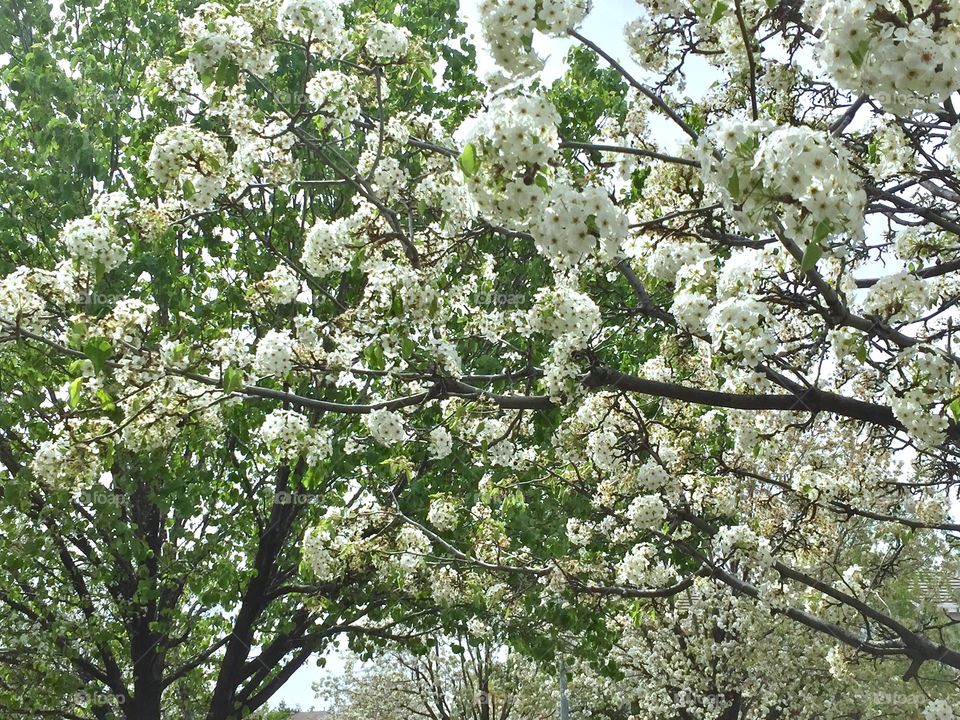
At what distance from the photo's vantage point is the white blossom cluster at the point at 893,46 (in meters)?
2.89

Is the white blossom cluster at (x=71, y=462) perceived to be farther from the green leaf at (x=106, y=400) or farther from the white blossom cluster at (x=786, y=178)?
the white blossom cluster at (x=786, y=178)

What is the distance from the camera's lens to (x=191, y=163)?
19.3 ft

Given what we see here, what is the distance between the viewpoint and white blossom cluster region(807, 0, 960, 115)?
2.89m

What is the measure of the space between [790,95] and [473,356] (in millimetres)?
6396

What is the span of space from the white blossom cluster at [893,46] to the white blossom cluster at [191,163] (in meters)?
4.00

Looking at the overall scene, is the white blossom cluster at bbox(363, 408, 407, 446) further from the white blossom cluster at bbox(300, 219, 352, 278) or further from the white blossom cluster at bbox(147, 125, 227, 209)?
the white blossom cluster at bbox(147, 125, 227, 209)

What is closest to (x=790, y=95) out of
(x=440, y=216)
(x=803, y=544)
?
(x=440, y=216)

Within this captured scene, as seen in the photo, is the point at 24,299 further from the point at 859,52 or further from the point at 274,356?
the point at 859,52

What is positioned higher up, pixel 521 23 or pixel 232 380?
pixel 521 23

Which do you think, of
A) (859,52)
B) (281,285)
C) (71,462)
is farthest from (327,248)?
(859,52)

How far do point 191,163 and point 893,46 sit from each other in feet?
14.5

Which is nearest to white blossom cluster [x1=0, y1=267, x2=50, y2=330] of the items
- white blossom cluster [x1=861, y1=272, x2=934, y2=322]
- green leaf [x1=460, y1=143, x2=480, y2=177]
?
green leaf [x1=460, y1=143, x2=480, y2=177]

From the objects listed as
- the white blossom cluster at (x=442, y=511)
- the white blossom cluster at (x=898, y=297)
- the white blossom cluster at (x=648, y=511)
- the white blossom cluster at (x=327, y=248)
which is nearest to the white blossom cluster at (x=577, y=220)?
the white blossom cluster at (x=898, y=297)

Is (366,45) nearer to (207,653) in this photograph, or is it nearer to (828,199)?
(828,199)
